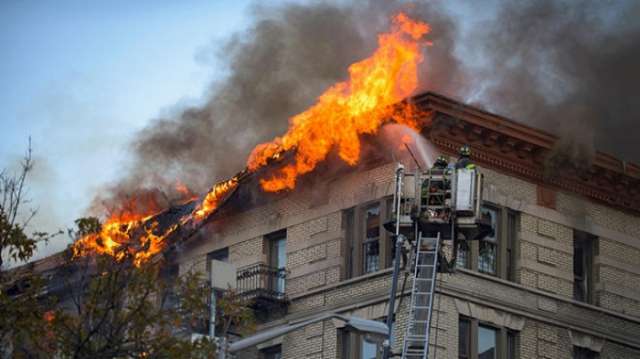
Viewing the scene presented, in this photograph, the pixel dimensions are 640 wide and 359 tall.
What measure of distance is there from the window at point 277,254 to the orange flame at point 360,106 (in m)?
1.90

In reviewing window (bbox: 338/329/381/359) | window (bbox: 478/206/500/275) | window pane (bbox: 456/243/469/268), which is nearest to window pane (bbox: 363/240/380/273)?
window (bbox: 338/329/381/359)

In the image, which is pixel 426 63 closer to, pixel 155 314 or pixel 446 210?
pixel 446 210

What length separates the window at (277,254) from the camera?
38.7m

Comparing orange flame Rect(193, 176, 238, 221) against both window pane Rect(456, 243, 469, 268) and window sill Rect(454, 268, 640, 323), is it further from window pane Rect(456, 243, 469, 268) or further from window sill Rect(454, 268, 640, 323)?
window sill Rect(454, 268, 640, 323)

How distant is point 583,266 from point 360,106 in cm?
622

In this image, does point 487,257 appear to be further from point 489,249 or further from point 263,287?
point 263,287

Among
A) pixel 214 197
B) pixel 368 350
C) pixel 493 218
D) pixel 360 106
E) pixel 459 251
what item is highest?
pixel 360 106

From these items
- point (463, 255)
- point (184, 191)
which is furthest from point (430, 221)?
point (184, 191)

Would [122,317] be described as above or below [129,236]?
below

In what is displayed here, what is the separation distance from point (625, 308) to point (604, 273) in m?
0.93

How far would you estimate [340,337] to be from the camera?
36.7 m

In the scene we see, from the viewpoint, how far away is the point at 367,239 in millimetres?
36875

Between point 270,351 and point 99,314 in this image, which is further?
point 270,351

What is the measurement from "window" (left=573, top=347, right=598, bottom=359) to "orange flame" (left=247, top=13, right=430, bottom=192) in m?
5.98
